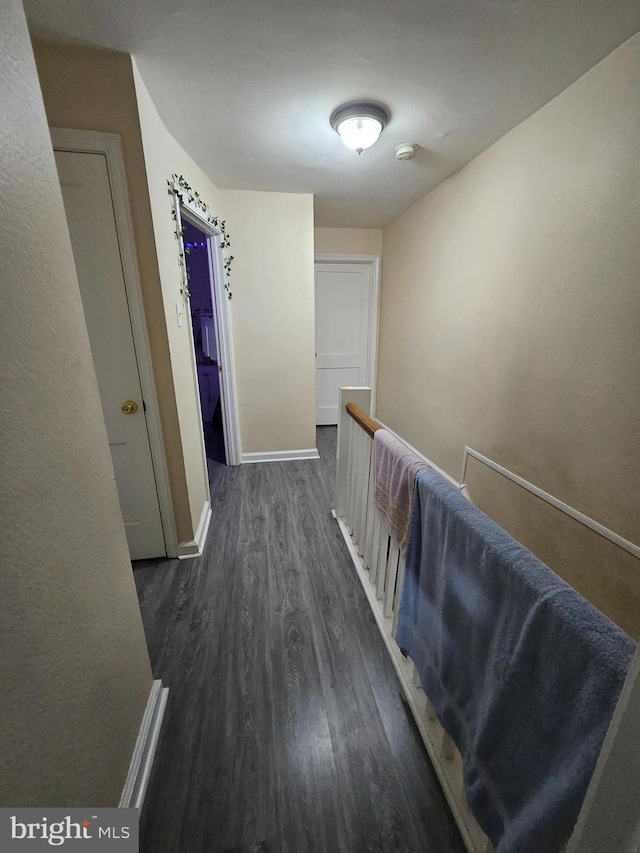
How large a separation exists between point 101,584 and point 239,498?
1867 mm

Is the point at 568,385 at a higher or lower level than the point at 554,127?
lower

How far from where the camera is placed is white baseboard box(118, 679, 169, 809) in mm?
976

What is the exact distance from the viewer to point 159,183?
1637 millimetres

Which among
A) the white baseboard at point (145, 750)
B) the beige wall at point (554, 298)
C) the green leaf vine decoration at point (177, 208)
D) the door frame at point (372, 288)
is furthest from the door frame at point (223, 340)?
the beige wall at point (554, 298)

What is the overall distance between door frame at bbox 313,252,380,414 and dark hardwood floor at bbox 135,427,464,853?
248 centimetres

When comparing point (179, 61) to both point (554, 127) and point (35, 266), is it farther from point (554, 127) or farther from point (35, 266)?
point (554, 127)

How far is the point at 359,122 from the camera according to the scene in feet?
5.39

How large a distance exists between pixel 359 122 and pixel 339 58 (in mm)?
355

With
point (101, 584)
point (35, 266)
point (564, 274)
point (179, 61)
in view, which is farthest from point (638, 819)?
point (179, 61)

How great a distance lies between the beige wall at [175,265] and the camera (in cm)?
153

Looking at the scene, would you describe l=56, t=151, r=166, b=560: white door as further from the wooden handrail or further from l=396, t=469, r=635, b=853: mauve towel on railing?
l=396, t=469, r=635, b=853: mauve towel on railing

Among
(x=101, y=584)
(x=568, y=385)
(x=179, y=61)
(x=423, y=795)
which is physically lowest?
(x=423, y=795)

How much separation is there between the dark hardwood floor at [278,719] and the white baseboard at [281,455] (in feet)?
4.39

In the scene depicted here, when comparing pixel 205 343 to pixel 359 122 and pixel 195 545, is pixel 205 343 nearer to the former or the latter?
pixel 195 545
